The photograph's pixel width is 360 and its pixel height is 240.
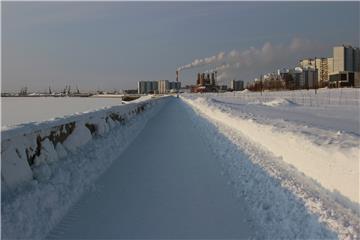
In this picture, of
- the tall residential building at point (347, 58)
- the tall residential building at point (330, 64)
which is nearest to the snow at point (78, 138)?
the tall residential building at point (347, 58)

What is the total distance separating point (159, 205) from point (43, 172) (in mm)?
1880

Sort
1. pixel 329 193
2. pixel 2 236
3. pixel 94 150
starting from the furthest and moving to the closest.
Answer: pixel 94 150, pixel 329 193, pixel 2 236

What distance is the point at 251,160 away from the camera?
11164mm

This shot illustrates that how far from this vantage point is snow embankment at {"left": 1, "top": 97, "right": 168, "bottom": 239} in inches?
218

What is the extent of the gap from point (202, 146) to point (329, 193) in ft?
24.3

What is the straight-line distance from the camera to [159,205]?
727 cm

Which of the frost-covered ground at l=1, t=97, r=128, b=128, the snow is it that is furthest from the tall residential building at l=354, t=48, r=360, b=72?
the snow

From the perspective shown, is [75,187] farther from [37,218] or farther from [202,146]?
[202,146]

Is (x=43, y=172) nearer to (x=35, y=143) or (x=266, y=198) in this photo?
(x=35, y=143)

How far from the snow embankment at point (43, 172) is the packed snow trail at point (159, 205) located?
0.24 m

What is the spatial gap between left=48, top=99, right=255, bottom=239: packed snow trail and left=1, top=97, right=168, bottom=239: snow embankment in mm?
239

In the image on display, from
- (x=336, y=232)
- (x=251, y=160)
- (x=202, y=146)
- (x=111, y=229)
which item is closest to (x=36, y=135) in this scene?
(x=111, y=229)

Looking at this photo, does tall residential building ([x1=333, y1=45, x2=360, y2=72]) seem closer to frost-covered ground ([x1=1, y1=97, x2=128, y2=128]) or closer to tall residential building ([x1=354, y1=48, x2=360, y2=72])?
tall residential building ([x1=354, y1=48, x2=360, y2=72])

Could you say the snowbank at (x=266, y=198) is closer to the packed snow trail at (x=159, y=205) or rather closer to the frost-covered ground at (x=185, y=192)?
the frost-covered ground at (x=185, y=192)
